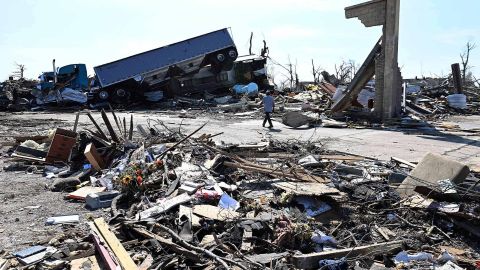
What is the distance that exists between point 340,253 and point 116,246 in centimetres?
256

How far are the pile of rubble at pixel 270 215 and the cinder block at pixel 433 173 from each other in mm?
16

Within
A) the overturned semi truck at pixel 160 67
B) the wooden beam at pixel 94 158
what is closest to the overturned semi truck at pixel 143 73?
the overturned semi truck at pixel 160 67

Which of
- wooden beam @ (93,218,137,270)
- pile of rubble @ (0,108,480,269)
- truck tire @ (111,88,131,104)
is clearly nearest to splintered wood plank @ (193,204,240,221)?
pile of rubble @ (0,108,480,269)

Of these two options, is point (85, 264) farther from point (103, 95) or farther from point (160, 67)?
point (103, 95)

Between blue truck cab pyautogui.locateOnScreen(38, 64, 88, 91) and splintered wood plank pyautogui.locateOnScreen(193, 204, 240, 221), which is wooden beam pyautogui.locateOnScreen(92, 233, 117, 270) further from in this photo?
blue truck cab pyautogui.locateOnScreen(38, 64, 88, 91)

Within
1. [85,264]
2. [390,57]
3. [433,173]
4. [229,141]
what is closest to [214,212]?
[85,264]

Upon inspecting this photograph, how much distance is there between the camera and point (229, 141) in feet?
40.1

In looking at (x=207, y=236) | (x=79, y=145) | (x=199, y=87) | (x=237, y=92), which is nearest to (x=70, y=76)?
(x=199, y=87)

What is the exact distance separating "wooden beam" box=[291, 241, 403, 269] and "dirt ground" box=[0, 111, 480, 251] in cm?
319

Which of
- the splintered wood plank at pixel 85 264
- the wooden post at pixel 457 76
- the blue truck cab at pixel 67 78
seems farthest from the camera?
the blue truck cab at pixel 67 78

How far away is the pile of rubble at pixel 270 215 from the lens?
4598 mm

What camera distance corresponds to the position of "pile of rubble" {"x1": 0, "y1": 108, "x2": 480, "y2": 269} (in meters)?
4.60

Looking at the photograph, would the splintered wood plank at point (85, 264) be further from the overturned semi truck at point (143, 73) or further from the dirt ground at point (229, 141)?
the overturned semi truck at point (143, 73)

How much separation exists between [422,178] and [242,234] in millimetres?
3119
